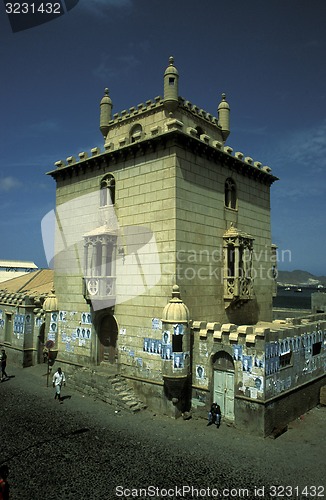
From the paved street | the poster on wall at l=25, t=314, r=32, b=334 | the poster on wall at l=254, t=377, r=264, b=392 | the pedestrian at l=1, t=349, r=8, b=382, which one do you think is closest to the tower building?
the poster on wall at l=254, t=377, r=264, b=392

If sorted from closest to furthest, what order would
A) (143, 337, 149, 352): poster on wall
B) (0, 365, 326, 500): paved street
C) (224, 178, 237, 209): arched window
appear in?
(0, 365, 326, 500): paved street → (143, 337, 149, 352): poster on wall → (224, 178, 237, 209): arched window

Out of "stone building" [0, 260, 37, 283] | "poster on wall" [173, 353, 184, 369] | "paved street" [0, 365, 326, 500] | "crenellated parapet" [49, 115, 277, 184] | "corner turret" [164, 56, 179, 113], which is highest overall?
"corner turret" [164, 56, 179, 113]

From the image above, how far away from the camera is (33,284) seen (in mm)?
35844

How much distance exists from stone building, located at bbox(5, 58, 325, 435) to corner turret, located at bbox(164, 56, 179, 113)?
8 centimetres

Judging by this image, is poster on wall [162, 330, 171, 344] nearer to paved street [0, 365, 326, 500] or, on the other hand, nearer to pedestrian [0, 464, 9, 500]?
paved street [0, 365, 326, 500]

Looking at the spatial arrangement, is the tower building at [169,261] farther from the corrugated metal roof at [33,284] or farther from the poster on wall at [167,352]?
the corrugated metal roof at [33,284]

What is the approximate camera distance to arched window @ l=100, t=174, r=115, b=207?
22891 millimetres

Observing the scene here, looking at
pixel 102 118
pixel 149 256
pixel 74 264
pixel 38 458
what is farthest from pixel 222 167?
pixel 38 458

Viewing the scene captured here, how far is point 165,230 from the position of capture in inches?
771

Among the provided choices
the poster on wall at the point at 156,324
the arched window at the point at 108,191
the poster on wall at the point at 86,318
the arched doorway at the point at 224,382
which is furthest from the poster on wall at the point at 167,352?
the arched window at the point at 108,191

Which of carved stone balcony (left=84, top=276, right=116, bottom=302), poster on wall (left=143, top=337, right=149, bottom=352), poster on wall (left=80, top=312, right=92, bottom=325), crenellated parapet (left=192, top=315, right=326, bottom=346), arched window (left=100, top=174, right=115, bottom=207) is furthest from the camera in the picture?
poster on wall (left=80, top=312, right=92, bottom=325)

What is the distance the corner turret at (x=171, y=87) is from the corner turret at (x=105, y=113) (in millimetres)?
5645

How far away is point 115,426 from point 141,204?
36.8 ft

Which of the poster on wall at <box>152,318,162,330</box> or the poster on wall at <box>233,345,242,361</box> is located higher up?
the poster on wall at <box>152,318,162,330</box>
